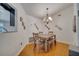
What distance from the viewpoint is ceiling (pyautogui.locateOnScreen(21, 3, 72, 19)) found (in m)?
1.41

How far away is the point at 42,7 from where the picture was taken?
4.66ft

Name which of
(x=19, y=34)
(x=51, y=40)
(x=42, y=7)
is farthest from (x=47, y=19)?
(x=19, y=34)

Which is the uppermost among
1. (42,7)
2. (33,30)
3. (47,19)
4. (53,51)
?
(42,7)

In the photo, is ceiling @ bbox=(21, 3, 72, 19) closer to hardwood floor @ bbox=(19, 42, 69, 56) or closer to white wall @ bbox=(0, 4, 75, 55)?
white wall @ bbox=(0, 4, 75, 55)

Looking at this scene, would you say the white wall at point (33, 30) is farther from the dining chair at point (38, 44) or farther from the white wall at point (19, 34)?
the dining chair at point (38, 44)

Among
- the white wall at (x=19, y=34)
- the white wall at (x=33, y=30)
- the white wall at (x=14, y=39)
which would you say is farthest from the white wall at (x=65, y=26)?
the white wall at (x=14, y=39)

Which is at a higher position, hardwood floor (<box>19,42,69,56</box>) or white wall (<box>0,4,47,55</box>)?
white wall (<box>0,4,47,55</box>)

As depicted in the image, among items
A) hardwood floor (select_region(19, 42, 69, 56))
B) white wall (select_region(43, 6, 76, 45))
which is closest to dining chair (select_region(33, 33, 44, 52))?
hardwood floor (select_region(19, 42, 69, 56))

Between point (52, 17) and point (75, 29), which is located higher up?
point (52, 17)

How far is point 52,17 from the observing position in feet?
4.65

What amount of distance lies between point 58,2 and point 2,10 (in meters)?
0.78

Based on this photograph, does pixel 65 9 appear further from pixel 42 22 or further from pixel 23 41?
pixel 23 41

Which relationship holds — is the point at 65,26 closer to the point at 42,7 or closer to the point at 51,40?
the point at 51,40

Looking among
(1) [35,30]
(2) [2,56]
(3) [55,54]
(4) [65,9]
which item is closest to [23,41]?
(1) [35,30]
